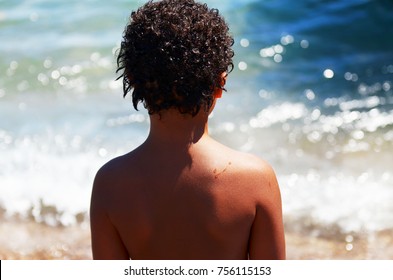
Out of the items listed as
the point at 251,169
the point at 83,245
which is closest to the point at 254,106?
the point at 83,245

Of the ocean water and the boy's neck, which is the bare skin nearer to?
the boy's neck

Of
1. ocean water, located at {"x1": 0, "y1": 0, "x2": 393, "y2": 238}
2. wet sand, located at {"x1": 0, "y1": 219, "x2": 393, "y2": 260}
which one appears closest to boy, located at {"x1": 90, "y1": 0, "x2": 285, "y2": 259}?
wet sand, located at {"x1": 0, "y1": 219, "x2": 393, "y2": 260}

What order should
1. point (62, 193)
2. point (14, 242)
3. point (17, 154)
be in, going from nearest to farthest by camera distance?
1. point (14, 242)
2. point (62, 193)
3. point (17, 154)

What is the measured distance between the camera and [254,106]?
5.34 meters

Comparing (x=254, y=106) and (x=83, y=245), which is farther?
(x=254, y=106)

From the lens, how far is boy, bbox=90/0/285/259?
67.3 inches

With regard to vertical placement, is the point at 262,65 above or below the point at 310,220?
above

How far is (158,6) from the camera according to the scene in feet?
5.84

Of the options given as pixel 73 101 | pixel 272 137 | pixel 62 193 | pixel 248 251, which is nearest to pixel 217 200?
pixel 248 251

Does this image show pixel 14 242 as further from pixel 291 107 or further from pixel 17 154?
pixel 291 107

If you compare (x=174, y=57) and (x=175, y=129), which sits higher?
(x=174, y=57)

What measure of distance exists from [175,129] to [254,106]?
12.0 feet

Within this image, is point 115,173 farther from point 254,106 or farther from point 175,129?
point 254,106
